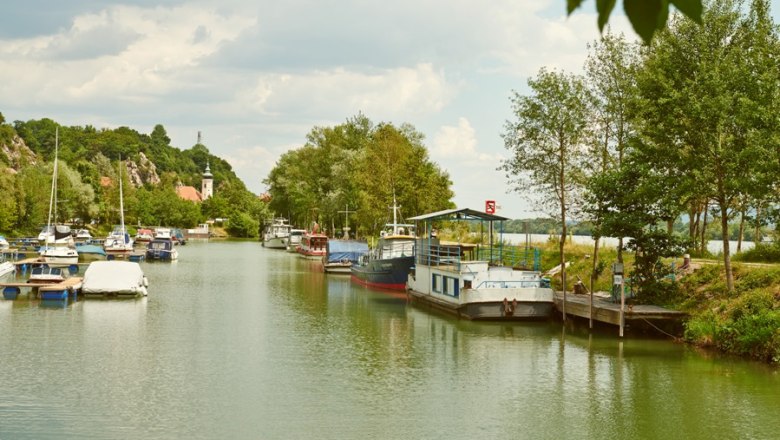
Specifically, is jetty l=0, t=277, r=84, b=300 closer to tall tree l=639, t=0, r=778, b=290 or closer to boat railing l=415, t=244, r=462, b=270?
boat railing l=415, t=244, r=462, b=270

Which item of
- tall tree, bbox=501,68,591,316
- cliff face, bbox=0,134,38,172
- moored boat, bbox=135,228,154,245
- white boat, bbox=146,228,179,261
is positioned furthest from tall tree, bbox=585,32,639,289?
cliff face, bbox=0,134,38,172

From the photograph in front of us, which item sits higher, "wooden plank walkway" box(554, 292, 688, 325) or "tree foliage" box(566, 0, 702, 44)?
"tree foliage" box(566, 0, 702, 44)

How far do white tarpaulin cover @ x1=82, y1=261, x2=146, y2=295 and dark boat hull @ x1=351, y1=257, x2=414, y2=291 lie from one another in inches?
660

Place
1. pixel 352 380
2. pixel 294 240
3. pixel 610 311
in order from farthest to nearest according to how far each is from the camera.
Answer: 1. pixel 294 240
2. pixel 610 311
3. pixel 352 380

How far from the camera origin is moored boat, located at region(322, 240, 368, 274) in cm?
7481

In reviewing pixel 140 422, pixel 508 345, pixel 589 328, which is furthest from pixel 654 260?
pixel 140 422

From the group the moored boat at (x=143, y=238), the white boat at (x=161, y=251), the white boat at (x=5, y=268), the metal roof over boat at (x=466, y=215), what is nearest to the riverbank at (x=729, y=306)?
the metal roof over boat at (x=466, y=215)

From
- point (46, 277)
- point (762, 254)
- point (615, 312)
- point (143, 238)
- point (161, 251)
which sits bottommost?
point (615, 312)

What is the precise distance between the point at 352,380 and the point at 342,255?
50.2 m

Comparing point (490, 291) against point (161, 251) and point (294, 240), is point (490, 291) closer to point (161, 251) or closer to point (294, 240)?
point (161, 251)

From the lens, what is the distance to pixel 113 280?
159 ft

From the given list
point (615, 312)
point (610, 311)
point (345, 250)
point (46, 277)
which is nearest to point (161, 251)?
point (345, 250)

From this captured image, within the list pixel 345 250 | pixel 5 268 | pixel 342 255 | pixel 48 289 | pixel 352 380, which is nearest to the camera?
pixel 352 380

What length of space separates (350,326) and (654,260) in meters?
14.7
